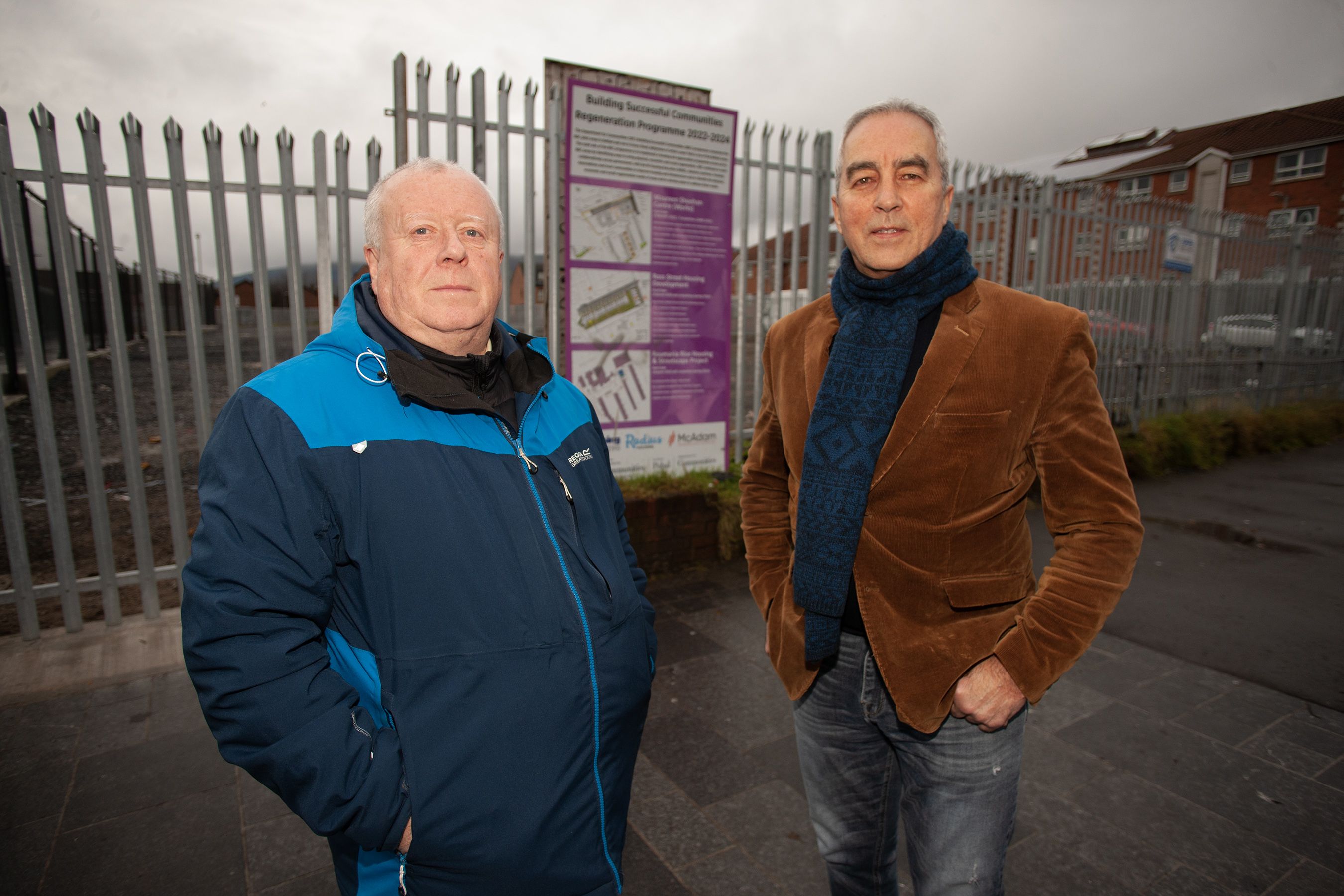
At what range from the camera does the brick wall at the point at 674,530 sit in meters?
4.90

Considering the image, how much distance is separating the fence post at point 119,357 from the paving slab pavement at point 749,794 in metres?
0.46

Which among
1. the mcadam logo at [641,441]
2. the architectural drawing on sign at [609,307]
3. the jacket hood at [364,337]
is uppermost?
the architectural drawing on sign at [609,307]

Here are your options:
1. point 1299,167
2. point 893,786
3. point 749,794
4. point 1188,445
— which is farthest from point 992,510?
point 1299,167

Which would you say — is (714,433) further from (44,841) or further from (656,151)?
(44,841)

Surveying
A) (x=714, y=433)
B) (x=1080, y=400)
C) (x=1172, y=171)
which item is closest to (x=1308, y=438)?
(x=714, y=433)

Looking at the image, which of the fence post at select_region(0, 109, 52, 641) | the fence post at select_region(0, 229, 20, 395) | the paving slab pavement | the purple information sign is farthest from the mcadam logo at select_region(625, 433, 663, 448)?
the fence post at select_region(0, 229, 20, 395)

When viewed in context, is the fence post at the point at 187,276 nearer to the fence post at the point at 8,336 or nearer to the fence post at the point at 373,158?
the fence post at the point at 373,158

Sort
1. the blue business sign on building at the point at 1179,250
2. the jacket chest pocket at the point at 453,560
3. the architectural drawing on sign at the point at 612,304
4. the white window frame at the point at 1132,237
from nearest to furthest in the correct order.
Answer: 1. the jacket chest pocket at the point at 453,560
2. the architectural drawing on sign at the point at 612,304
3. the white window frame at the point at 1132,237
4. the blue business sign on building at the point at 1179,250

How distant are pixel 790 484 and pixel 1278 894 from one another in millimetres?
2054

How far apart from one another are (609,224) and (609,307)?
515mm

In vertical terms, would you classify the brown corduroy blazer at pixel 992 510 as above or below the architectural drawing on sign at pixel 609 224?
below

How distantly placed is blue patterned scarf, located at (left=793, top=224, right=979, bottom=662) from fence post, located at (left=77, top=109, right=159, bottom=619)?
3.54 meters

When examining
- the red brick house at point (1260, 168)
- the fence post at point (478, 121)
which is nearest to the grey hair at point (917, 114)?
the fence post at point (478, 121)

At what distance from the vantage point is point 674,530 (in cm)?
509
